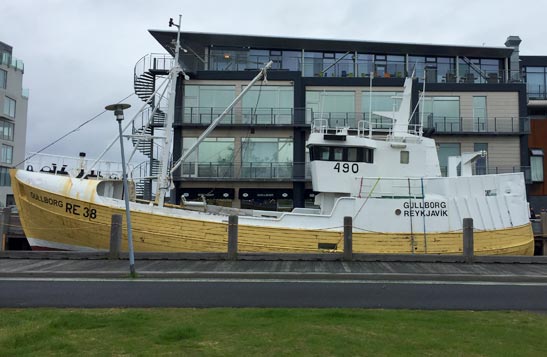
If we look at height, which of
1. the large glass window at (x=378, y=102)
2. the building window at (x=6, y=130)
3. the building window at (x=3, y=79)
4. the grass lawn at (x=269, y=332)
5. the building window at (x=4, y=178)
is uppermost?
the building window at (x=3, y=79)

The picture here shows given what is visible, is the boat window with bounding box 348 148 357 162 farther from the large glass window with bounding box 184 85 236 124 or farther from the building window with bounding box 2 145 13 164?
the building window with bounding box 2 145 13 164

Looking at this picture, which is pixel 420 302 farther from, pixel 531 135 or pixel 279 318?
pixel 531 135

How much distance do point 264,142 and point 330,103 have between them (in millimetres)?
5539

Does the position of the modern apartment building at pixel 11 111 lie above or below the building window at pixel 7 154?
above

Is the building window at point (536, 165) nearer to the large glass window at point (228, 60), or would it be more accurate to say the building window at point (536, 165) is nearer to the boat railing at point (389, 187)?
the large glass window at point (228, 60)

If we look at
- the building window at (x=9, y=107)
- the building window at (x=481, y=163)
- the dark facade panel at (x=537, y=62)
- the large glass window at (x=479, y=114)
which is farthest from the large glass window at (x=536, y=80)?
the building window at (x=9, y=107)

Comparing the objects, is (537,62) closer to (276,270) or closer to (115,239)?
(276,270)

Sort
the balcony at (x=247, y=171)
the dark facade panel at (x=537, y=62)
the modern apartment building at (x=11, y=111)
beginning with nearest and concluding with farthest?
the balcony at (x=247, y=171) → the dark facade panel at (x=537, y=62) → the modern apartment building at (x=11, y=111)

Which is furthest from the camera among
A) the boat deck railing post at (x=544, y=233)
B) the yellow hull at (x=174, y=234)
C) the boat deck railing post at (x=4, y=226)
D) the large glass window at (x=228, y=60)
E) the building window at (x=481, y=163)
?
the large glass window at (x=228, y=60)

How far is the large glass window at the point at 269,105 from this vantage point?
34.5 meters

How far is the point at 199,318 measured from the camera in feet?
24.6

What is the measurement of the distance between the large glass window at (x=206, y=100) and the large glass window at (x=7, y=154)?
36.2 m

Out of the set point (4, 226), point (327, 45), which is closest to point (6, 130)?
point (327, 45)

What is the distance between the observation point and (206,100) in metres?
34.9
